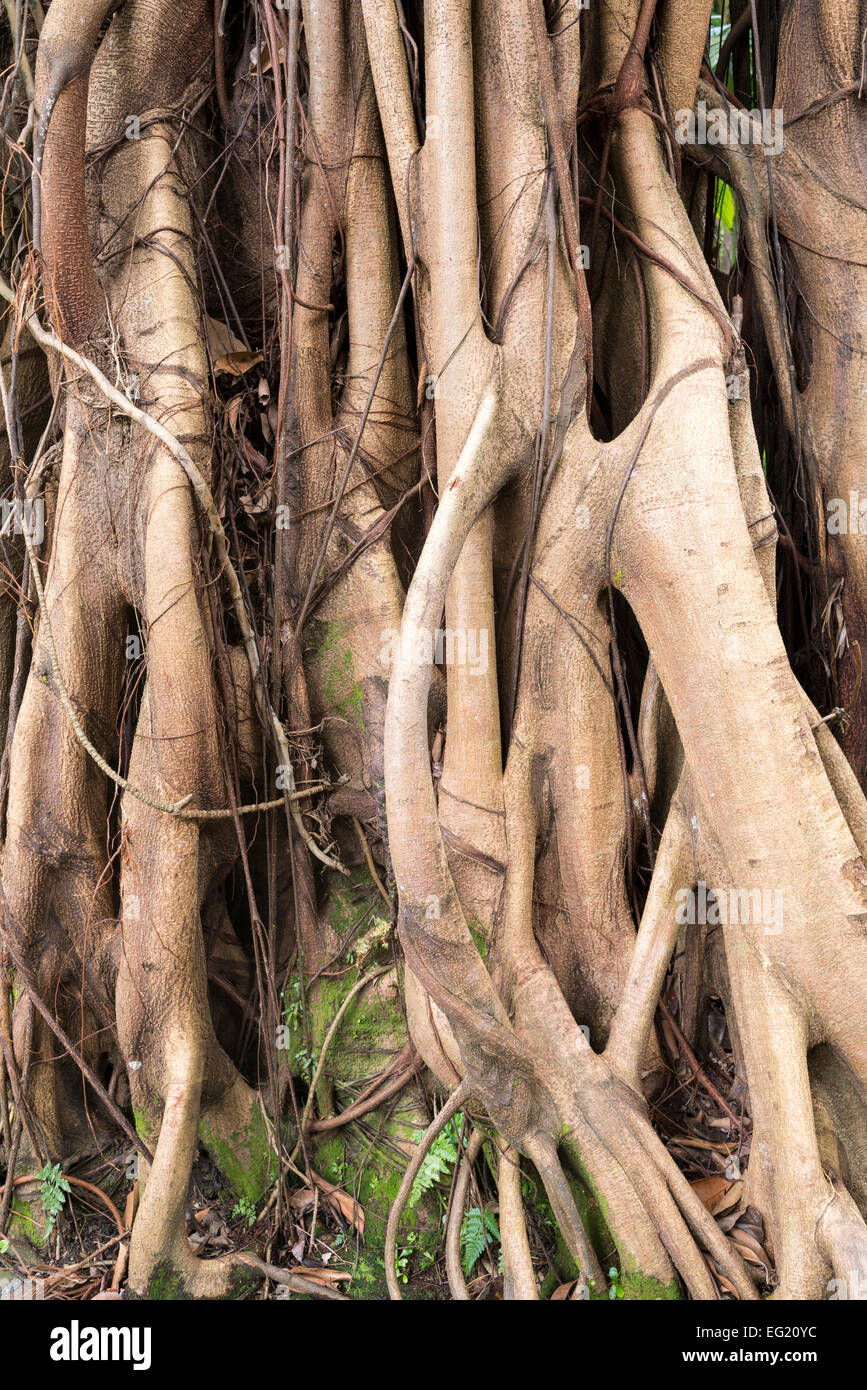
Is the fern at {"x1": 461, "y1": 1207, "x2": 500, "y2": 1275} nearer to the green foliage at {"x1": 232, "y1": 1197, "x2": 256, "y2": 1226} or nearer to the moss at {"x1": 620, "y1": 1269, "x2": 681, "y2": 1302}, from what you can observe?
the moss at {"x1": 620, "y1": 1269, "x2": 681, "y2": 1302}

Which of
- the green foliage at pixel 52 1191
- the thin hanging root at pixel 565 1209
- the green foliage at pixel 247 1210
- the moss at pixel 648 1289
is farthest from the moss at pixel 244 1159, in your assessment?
the moss at pixel 648 1289

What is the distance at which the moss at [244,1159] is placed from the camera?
7.85 feet

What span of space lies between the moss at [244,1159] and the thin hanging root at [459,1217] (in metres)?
0.50

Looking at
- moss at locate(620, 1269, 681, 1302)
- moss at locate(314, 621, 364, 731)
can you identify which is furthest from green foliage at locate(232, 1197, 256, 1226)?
moss at locate(314, 621, 364, 731)

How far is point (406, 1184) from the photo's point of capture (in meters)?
2.13

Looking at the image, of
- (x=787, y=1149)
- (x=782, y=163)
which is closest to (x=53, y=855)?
(x=787, y=1149)

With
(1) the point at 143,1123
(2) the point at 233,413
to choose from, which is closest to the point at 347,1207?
(1) the point at 143,1123

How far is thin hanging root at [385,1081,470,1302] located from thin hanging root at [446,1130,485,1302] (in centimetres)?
8

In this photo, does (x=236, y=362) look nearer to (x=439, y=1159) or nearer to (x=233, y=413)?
(x=233, y=413)

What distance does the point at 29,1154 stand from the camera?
2467 mm

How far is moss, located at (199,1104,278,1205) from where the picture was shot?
2393mm

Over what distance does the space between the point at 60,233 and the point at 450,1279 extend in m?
2.38

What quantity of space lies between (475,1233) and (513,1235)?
23 cm

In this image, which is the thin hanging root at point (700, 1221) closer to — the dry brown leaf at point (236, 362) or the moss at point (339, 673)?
the moss at point (339, 673)
